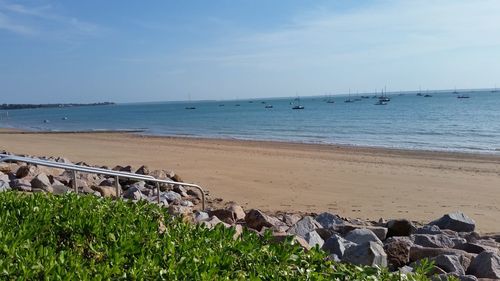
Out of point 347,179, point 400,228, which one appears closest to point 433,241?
point 400,228

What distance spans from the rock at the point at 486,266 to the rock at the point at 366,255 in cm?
107

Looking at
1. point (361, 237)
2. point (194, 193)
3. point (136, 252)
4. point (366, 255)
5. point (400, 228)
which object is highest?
point (136, 252)

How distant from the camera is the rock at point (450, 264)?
220 inches

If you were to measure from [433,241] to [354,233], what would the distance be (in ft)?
3.53

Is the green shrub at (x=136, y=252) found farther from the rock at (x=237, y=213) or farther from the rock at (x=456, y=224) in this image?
the rock at (x=456, y=224)

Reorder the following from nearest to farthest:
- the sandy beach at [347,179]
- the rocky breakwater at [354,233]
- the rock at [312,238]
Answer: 1. the rocky breakwater at [354,233]
2. the rock at [312,238]
3. the sandy beach at [347,179]

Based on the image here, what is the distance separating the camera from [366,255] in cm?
536

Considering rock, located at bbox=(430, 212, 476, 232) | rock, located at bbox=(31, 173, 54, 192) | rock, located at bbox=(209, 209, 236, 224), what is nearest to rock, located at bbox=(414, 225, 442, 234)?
rock, located at bbox=(430, 212, 476, 232)

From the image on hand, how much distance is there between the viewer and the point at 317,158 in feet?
74.2

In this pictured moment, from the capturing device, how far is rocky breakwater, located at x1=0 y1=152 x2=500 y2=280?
554 cm

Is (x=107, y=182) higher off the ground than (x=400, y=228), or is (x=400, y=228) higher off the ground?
(x=107, y=182)

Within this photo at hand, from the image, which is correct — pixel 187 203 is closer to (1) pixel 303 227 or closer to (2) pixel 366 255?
(1) pixel 303 227

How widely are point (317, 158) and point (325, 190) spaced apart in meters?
8.48

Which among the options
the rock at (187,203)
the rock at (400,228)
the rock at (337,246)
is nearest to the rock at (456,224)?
the rock at (400,228)
